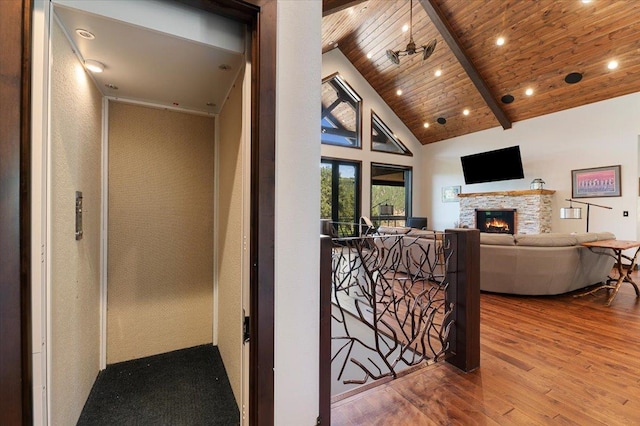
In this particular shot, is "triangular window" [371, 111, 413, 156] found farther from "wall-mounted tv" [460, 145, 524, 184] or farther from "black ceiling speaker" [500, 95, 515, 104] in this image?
"black ceiling speaker" [500, 95, 515, 104]

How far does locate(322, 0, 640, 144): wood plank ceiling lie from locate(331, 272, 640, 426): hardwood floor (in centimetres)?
480

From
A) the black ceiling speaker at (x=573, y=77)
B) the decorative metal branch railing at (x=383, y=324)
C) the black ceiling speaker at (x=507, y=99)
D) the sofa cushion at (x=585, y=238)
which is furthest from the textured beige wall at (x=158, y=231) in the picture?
the black ceiling speaker at (x=507, y=99)

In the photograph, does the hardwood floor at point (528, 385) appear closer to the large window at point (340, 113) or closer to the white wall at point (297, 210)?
the white wall at point (297, 210)

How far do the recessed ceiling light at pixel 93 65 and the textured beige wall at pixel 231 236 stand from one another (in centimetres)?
68

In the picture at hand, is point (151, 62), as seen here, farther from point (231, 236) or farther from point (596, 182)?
point (596, 182)

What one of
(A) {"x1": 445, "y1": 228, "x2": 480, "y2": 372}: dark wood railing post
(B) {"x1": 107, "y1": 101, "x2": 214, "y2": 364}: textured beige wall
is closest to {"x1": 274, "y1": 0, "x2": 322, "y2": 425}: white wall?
(A) {"x1": 445, "y1": 228, "x2": 480, "y2": 372}: dark wood railing post

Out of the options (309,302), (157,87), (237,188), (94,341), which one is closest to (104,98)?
(157,87)

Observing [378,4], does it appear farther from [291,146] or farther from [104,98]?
[291,146]

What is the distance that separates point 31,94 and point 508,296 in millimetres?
4796

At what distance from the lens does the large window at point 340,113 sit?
24.9 ft

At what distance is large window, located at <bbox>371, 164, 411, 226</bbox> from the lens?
822 centimetres

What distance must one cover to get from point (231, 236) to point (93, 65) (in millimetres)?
1183

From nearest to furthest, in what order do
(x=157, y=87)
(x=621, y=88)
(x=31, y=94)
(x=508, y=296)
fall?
(x=31, y=94), (x=157, y=87), (x=508, y=296), (x=621, y=88)

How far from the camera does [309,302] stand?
44.9 inches
